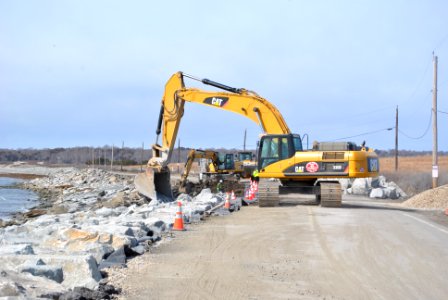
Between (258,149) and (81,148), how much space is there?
142 metres

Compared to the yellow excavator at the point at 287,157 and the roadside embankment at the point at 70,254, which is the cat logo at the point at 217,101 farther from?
the roadside embankment at the point at 70,254

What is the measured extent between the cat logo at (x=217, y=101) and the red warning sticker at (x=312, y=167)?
4.58 meters

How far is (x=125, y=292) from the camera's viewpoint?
24.5 feet

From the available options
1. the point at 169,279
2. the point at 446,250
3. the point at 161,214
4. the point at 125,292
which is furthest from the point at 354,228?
the point at 125,292

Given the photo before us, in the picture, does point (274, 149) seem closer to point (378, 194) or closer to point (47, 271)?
point (47, 271)

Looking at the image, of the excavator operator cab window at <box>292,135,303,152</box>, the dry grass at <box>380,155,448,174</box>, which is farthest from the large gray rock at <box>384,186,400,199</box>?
the excavator operator cab window at <box>292,135,303,152</box>

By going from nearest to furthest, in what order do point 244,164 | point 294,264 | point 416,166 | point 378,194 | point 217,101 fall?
1. point 294,264
2. point 217,101
3. point 378,194
4. point 244,164
5. point 416,166

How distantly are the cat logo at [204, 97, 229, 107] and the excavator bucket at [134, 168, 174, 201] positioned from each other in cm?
388

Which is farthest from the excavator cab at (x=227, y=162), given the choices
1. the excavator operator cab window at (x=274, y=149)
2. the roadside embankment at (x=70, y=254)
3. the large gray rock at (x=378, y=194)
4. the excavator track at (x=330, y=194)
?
the roadside embankment at (x=70, y=254)

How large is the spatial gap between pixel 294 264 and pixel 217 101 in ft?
49.0

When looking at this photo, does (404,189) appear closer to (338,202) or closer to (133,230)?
(338,202)

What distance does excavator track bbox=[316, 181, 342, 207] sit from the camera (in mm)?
21016

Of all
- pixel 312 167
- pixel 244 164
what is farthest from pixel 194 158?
pixel 312 167

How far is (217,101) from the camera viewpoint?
23.9 metres
